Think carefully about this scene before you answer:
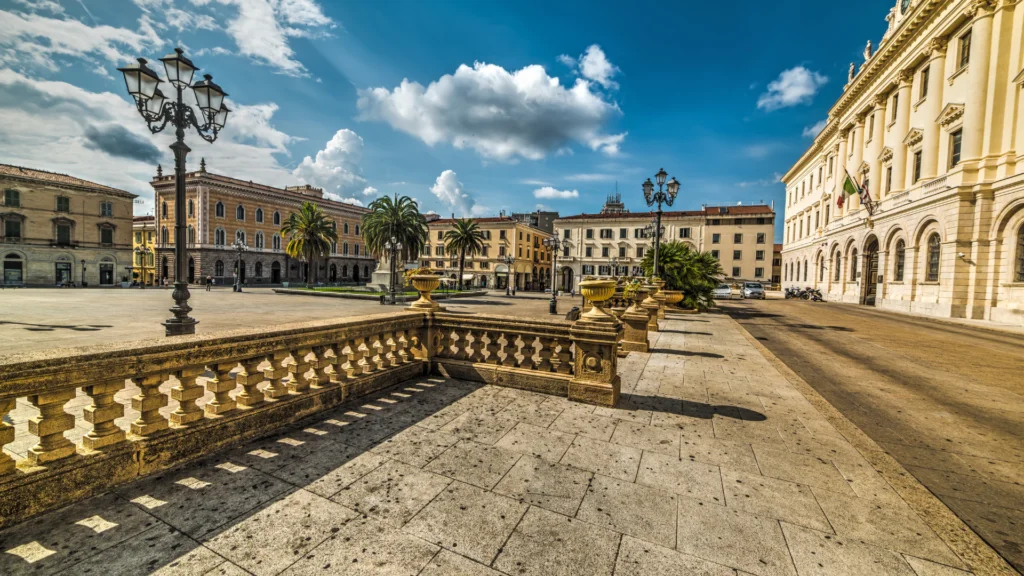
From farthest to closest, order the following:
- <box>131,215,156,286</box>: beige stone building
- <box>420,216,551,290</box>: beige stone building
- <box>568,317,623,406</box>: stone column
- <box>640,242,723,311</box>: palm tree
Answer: <box>420,216,551,290</box>: beige stone building → <box>131,215,156,286</box>: beige stone building → <box>640,242,723,311</box>: palm tree → <box>568,317,623,406</box>: stone column

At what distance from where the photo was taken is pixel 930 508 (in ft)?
10.3

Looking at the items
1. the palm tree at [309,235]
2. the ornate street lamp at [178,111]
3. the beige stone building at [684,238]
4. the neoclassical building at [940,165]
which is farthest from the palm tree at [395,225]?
the neoclassical building at [940,165]

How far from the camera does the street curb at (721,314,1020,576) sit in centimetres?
254

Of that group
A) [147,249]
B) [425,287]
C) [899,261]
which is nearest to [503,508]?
[425,287]

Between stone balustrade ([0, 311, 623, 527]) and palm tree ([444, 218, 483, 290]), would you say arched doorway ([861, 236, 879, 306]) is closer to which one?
stone balustrade ([0, 311, 623, 527])

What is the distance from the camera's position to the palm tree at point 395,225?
35.1 metres

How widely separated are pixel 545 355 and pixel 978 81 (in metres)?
→ 30.6

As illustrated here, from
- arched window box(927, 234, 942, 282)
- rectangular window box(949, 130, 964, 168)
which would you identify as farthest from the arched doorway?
rectangular window box(949, 130, 964, 168)

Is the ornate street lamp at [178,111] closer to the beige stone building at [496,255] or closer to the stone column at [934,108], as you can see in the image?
the stone column at [934,108]

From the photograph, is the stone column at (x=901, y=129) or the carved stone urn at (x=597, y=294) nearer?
the carved stone urn at (x=597, y=294)

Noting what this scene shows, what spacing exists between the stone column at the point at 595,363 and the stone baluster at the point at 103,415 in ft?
15.4

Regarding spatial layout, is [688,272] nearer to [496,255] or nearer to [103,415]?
[103,415]

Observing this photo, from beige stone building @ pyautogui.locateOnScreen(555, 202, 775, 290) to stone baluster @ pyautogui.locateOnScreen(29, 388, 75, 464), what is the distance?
54298mm

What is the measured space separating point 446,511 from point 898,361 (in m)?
11.9
